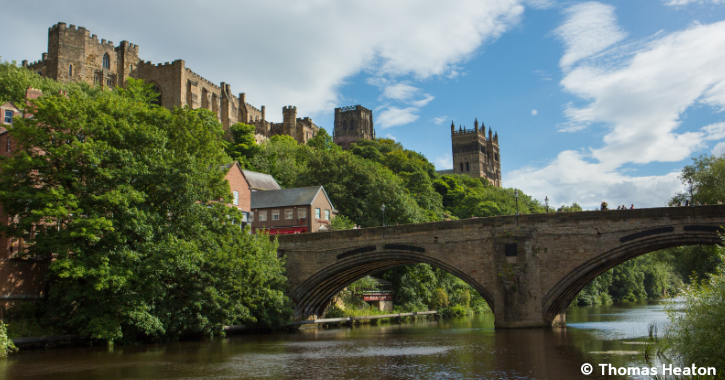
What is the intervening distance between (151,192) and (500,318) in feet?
66.0

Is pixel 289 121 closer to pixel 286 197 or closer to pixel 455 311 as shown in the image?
pixel 286 197

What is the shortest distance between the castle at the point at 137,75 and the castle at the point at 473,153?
7167 cm

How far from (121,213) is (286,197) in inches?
1060

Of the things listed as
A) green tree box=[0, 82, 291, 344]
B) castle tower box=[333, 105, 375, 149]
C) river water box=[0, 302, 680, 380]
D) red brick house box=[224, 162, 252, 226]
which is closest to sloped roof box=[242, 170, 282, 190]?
red brick house box=[224, 162, 252, 226]

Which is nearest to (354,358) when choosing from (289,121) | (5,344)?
(5,344)

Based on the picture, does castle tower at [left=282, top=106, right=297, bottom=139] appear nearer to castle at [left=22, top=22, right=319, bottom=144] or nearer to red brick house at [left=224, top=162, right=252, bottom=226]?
castle at [left=22, top=22, right=319, bottom=144]

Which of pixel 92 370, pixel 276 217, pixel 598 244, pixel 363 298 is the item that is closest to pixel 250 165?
pixel 276 217

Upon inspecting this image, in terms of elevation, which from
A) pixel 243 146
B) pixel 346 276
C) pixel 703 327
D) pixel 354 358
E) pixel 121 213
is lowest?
pixel 354 358

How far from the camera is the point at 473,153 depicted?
172 m

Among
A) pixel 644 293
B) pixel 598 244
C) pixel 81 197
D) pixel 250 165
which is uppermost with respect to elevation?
pixel 250 165

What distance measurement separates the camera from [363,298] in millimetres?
47906

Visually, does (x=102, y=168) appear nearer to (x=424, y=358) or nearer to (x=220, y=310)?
(x=220, y=310)

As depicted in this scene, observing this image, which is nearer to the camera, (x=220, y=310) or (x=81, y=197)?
(x=81, y=197)

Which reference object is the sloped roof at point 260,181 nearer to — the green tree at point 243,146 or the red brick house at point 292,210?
the red brick house at point 292,210
